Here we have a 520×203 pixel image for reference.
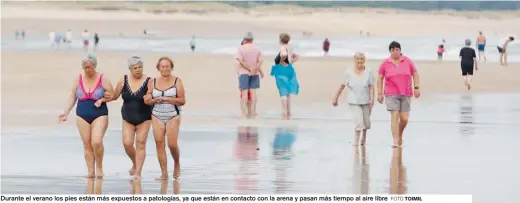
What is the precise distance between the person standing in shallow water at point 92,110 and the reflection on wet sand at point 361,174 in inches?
98.4

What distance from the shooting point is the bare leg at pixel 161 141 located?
13.7 metres

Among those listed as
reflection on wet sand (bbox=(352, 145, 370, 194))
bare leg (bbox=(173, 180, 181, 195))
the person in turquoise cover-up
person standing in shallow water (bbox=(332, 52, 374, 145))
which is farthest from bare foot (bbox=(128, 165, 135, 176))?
the person in turquoise cover-up

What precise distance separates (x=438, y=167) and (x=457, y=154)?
59.1 inches

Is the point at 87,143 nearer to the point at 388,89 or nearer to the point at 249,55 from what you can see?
the point at 388,89

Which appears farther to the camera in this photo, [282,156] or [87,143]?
[282,156]

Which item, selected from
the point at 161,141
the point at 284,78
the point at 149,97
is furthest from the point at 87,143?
the point at 284,78

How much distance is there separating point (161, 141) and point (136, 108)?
1.31ft

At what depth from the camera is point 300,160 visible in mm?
15766

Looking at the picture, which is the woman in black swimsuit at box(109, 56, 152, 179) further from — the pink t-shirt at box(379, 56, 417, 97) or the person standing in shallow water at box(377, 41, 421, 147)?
the pink t-shirt at box(379, 56, 417, 97)

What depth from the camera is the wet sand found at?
13156mm


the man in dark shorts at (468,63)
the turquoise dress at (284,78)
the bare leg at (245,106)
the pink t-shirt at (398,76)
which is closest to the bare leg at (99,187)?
the pink t-shirt at (398,76)

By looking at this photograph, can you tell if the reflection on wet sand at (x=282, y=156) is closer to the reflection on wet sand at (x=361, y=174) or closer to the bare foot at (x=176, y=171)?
the reflection on wet sand at (x=361, y=174)

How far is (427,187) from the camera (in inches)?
519

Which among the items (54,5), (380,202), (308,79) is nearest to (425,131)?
(380,202)
